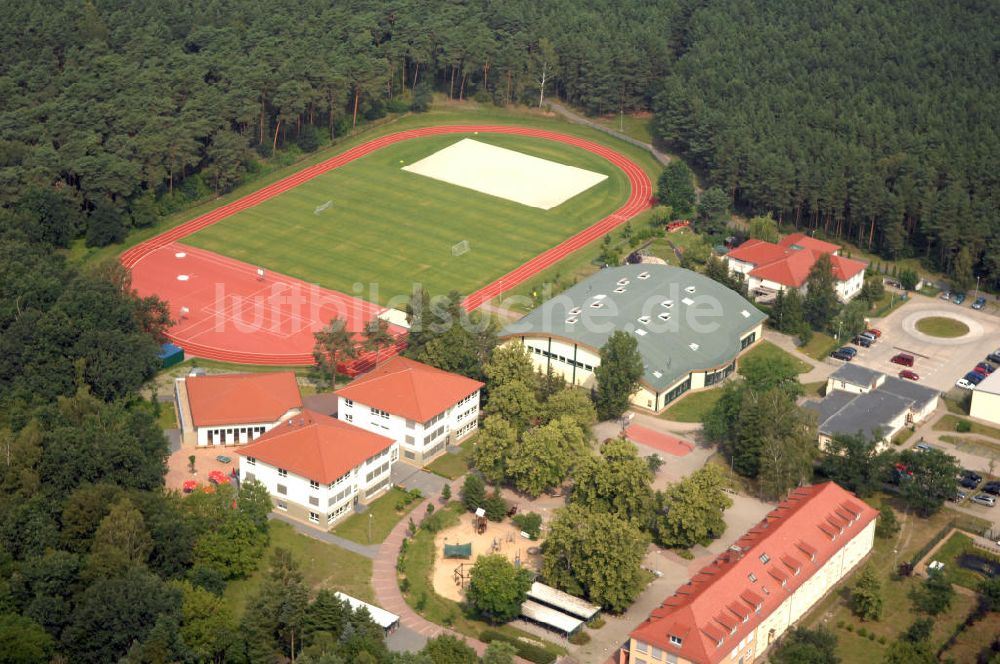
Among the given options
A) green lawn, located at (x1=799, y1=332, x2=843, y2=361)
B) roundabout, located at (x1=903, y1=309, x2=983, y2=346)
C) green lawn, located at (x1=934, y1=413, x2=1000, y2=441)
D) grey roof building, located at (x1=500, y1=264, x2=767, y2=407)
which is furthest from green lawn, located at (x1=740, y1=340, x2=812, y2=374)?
roundabout, located at (x1=903, y1=309, x2=983, y2=346)

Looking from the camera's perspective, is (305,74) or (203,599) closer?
(203,599)

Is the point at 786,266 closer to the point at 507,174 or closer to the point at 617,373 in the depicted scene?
the point at 617,373

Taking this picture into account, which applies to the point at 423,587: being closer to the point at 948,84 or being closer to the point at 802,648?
the point at 802,648

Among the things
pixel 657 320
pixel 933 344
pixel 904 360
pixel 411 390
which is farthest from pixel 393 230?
pixel 933 344

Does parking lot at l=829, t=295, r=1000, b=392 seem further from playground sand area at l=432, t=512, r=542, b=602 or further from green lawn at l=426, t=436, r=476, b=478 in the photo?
playground sand area at l=432, t=512, r=542, b=602

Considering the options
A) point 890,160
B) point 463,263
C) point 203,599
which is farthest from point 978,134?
point 203,599

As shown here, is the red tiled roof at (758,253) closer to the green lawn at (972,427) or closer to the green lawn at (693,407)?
the green lawn at (693,407)

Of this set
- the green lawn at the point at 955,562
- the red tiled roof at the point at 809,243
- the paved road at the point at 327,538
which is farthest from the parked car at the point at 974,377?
the paved road at the point at 327,538
